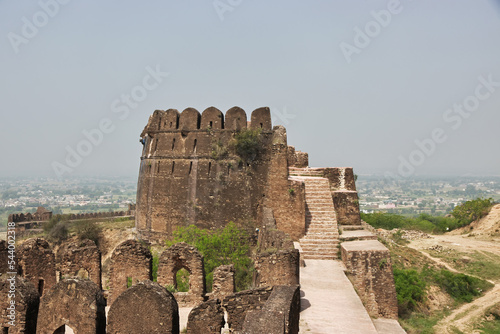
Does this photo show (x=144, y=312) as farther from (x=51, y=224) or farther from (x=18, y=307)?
(x=51, y=224)

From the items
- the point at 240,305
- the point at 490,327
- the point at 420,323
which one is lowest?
the point at 490,327

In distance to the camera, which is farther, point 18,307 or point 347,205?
point 347,205

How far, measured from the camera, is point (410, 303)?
1720cm

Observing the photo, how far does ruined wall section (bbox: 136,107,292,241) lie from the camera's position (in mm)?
18234

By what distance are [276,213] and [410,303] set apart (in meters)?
6.42

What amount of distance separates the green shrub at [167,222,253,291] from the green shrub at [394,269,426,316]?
6.11 meters

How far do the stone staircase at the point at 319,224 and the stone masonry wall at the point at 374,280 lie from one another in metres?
1.62

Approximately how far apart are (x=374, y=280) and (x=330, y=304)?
3.66 metres

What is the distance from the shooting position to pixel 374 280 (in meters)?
13.9

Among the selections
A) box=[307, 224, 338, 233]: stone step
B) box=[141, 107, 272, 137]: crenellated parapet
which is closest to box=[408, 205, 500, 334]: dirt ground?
box=[307, 224, 338, 233]: stone step

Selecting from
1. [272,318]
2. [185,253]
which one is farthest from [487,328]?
[272,318]

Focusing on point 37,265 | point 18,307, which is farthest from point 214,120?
point 18,307

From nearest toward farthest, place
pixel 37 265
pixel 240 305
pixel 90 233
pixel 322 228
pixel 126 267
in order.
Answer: pixel 240 305
pixel 37 265
pixel 126 267
pixel 322 228
pixel 90 233

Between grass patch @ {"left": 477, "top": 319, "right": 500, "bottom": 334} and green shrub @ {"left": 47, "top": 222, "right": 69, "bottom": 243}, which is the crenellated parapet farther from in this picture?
green shrub @ {"left": 47, "top": 222, "right": 69, "bottom": 243}
